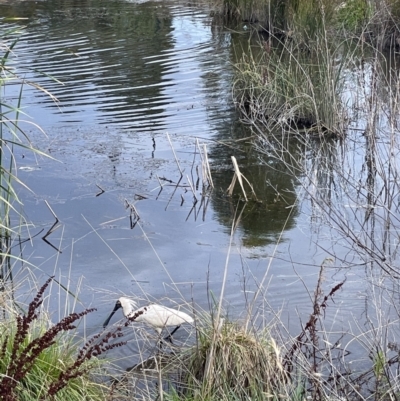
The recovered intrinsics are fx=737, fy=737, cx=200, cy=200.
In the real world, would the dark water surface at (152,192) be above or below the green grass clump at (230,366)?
below

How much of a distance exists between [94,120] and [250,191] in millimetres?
2721

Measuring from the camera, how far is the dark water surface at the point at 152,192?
175 inches

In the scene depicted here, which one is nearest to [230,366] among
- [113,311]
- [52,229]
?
[113,311]

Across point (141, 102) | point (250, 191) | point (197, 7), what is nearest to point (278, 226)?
point (250, 191)

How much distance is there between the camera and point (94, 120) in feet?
26.9

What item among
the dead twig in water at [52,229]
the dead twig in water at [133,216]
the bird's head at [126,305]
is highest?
the bird's head at [126,305]

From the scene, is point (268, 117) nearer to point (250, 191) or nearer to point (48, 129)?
point (250, 191)

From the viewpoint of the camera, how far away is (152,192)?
19.9ft

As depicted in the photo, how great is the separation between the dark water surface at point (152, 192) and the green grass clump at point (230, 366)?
0.71ft

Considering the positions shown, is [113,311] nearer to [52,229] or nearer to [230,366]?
[230,366]

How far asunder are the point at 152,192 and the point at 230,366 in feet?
10.2

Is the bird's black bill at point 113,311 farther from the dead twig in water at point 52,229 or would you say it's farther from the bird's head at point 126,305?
the dead twig in water at point 52,229

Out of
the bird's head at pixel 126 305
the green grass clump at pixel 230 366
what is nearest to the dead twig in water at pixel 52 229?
the bird's head at pixel 126 305

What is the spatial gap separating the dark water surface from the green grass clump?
0.71ft
